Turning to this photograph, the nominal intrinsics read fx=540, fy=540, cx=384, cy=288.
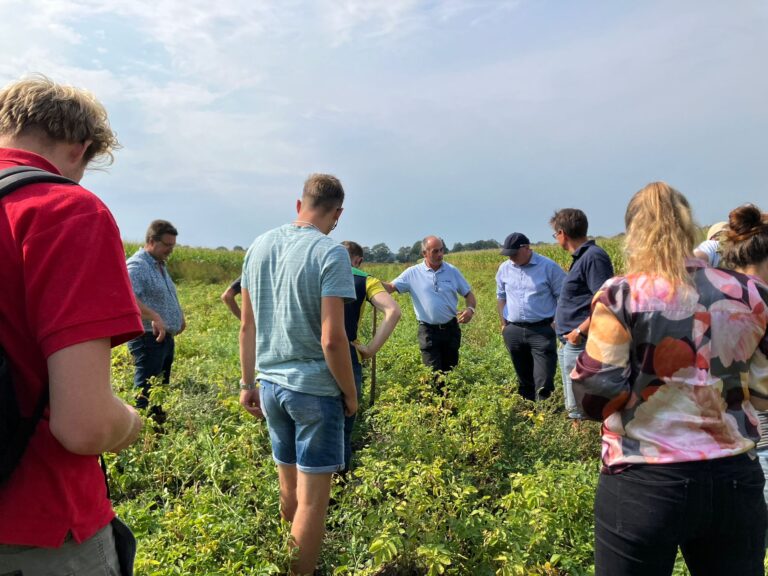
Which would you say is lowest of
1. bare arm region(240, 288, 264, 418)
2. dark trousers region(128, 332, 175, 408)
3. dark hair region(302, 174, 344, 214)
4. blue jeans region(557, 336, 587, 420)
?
blue jeans region(557, 336, 587, 420)

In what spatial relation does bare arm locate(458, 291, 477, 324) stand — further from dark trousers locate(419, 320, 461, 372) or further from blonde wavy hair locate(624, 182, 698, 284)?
blonde wavy hair locate(624, 182, 698, 284)

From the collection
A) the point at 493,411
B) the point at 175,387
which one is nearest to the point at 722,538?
the point at 493,411

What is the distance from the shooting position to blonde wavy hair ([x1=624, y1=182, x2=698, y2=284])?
1.80m

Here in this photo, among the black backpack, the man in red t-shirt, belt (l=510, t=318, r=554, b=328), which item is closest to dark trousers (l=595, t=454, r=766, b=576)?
the man in red t-shirt

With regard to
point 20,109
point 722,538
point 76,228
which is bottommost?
point 722,538

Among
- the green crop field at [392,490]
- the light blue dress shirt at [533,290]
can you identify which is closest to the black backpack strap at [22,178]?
the green crop field at [392,490]

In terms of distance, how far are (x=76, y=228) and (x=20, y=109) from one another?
1.35 ft

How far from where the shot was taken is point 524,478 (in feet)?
9.95

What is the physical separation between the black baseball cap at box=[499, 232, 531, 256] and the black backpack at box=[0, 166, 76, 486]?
4.85 m

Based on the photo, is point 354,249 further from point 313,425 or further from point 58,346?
point 58,346

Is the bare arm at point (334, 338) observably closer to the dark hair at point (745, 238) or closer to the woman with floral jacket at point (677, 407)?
the woman with floral jacket at point (677, 407)

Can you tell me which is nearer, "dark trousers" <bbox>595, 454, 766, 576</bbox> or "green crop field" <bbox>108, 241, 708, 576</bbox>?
"dark trousers" <bbox>595, 454, 766, 576</bbox>

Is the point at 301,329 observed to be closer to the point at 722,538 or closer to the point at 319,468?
the point at 319,468

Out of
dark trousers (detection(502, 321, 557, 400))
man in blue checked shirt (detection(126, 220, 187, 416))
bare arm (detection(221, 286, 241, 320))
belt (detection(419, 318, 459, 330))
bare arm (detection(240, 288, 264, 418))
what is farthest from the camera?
belt (detection(419, 318, 459, 330))
